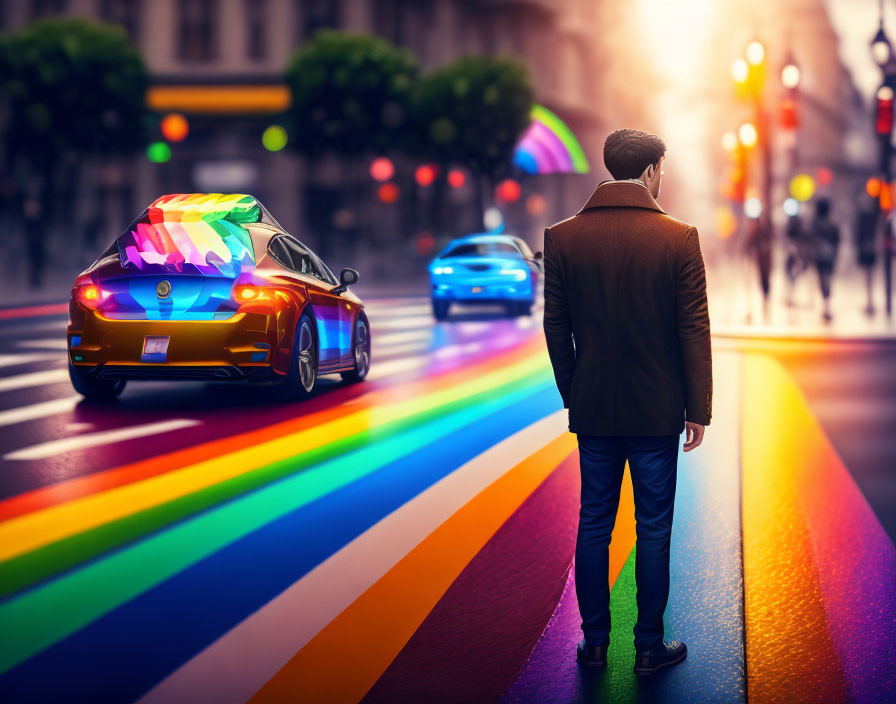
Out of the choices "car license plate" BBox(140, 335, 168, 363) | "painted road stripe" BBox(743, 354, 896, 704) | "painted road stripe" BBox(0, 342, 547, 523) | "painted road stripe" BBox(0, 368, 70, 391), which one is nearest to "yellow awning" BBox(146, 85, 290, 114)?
"painted road stripe" BBox(0, 368, 70, 391)

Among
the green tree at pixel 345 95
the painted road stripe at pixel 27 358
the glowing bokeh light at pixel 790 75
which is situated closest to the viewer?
the painted road stripe at pixel 27 358

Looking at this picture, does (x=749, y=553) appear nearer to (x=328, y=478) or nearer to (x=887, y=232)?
(x=328, y=478)

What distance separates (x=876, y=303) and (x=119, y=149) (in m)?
24.0

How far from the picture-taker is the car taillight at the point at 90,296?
36.2 ft

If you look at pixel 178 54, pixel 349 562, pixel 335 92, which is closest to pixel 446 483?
pixel 349 562

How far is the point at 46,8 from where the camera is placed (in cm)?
5053

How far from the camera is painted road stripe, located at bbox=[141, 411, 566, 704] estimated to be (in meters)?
4.40

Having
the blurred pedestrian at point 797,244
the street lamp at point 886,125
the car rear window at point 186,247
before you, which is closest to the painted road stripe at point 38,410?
the car rear window at point 186,247

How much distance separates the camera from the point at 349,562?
6.18 metres

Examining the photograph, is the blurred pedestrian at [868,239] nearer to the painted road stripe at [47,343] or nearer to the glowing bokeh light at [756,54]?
the glowing bokeh light at [756,54]

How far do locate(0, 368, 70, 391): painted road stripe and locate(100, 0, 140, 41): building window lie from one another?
130 ft

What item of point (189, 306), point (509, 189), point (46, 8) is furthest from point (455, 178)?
point (189, 306)

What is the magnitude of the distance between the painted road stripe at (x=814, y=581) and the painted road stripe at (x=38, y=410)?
5.86 m

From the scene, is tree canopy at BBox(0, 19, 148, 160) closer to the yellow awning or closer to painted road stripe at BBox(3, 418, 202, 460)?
the yellow awning
